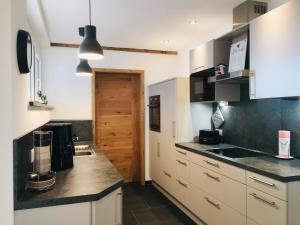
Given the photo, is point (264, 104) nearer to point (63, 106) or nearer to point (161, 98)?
point (161, 98)

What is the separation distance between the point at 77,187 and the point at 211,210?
157 centimetres

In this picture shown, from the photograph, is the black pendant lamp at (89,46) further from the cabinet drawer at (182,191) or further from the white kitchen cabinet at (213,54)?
the cabinet drawer at (182,191)

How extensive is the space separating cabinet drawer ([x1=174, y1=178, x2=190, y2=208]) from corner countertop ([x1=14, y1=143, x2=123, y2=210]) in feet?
4.19

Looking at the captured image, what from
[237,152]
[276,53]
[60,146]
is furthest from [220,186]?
[60,146]

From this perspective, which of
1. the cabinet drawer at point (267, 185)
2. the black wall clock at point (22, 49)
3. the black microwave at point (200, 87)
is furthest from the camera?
the black microwave at point (200, 87)

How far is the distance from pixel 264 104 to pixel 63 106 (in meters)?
3.00

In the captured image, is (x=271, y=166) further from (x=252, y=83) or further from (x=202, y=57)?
(x=202, y=57)

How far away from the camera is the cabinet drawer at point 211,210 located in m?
2.20

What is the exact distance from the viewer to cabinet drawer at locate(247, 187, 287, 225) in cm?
169

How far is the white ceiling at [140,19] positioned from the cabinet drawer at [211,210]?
80.0 inches

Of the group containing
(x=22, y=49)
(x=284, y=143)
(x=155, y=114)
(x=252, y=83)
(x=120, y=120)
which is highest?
(x=22, y=49)

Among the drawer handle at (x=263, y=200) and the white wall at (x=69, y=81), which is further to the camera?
the white wall at (x=69, y=81)

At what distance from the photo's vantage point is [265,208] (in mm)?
1829

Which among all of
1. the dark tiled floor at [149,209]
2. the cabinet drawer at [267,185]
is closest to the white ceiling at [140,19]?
the cabinet drawer at [267,185]
